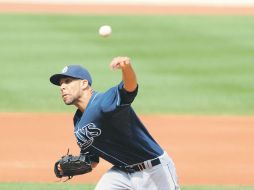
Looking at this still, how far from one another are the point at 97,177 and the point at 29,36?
430 inches

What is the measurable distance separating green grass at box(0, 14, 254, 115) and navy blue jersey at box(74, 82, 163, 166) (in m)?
7.09

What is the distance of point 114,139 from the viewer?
6.62m

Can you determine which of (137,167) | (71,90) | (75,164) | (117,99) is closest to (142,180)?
(137,167)

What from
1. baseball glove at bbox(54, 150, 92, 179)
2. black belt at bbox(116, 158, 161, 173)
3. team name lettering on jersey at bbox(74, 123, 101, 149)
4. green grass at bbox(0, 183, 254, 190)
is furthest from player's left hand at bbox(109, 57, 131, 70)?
green grass at bbox(0, 183, 254, 190)

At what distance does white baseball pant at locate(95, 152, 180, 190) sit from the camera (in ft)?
22.4

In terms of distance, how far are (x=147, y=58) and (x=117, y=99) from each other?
465 inches

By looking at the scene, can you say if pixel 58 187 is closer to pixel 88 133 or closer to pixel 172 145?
pixel 172 145

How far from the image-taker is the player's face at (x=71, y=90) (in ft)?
21.8

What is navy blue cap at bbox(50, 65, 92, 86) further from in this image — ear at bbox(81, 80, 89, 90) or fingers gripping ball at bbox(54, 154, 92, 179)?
fingers gripping ball at bbox(54, 154, 92, 179)

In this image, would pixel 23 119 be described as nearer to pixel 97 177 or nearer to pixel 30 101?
pixel 30 101

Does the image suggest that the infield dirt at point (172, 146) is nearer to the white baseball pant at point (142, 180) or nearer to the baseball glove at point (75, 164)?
the baseball glove at point (75, 164)

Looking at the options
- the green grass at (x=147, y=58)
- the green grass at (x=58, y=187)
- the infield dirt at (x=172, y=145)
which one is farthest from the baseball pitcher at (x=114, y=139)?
the green grass at (x=147, y=58)

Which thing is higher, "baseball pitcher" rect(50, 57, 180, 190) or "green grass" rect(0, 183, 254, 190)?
"baseball pitcher" rect(50, 57, 180, 190)

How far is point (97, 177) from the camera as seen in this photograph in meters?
9.98
